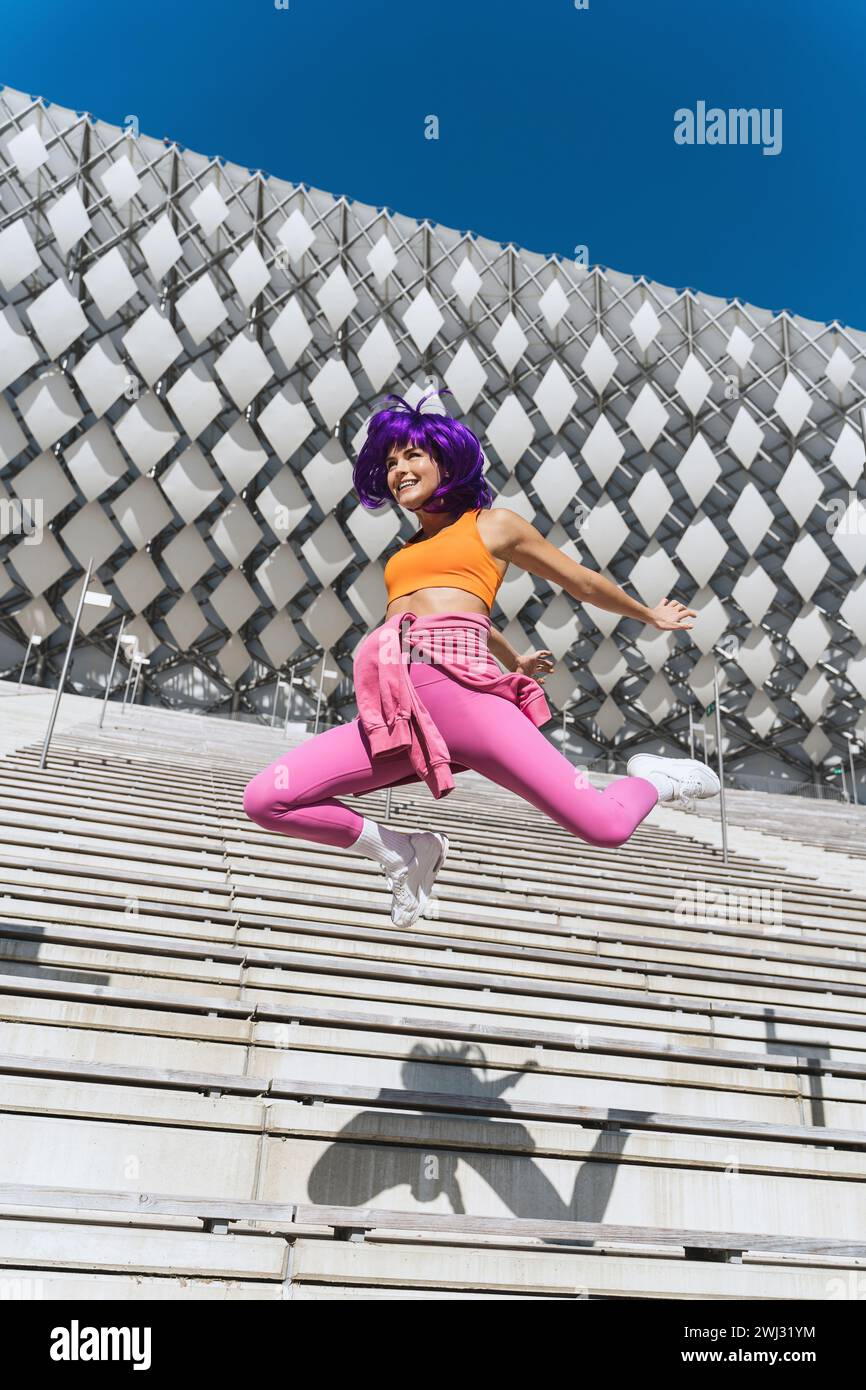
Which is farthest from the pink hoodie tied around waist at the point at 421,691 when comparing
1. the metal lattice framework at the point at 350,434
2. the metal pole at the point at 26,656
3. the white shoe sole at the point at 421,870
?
the metal pole at the point at 26,656

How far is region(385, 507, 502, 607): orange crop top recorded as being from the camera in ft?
7.25

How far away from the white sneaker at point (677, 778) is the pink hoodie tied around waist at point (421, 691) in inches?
12.1

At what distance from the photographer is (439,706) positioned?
2039mm

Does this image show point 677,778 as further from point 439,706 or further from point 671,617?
point 439,706

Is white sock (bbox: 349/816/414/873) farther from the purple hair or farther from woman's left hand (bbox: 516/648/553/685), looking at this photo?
the purple hair

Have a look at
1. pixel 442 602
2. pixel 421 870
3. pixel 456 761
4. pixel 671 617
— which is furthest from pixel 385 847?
pixel 671 617

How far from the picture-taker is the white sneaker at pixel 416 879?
202cm

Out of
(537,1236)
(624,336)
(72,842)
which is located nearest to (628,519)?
(624,336)

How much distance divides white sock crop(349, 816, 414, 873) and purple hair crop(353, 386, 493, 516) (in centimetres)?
84

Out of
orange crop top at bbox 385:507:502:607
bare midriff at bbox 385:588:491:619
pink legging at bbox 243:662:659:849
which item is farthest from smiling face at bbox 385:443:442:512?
pink legging at bbox 243:662:659:849

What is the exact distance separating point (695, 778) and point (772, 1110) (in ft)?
4.30

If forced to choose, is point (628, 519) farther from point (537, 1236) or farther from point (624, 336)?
point (537, 1236)

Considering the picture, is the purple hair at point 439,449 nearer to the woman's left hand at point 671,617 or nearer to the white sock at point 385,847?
the woman's left hand at point 671,617

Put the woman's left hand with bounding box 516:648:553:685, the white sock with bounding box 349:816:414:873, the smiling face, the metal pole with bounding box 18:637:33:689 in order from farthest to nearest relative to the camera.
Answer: the metal pole with bounding box 18:637:33:689
the woman's left hand with bounding box 516:648:553:685
the smiling face
the white sock with bounding box 349:816:414:873
